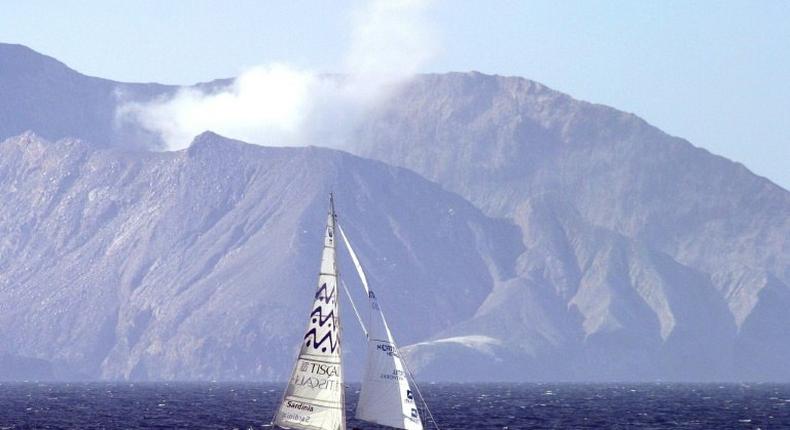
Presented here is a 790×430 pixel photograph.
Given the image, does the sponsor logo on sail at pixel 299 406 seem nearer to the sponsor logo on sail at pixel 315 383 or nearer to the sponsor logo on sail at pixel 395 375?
the sponsor logo on sail at pixel 315 383

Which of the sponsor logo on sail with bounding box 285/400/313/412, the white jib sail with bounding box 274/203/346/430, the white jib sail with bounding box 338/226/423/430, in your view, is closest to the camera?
the white jib sail with bounding box 274/203/346/430

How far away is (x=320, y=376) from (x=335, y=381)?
884 millimetres

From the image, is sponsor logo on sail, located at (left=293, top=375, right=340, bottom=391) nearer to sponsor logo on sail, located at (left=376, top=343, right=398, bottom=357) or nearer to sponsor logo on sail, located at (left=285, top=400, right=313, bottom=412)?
sponsor logo on sail, located at (left=285, top=400, right=313, bottom=412)

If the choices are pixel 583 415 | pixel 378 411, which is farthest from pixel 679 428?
pixel 378 411

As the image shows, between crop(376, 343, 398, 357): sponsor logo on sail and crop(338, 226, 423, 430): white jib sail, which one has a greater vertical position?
crop(376, 343, 398, 357): sponsor logo on sail

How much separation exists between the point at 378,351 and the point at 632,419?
88.9 metres

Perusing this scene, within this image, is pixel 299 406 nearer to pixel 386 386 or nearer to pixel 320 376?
pixel 320 376

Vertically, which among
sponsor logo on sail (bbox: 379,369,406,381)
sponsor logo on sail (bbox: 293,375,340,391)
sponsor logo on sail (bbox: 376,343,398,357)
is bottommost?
sponsor logo on sail (bbox: 293,375,340,391)

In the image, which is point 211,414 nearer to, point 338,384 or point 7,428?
point 7,428

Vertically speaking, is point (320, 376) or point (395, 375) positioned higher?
point (395, 375)

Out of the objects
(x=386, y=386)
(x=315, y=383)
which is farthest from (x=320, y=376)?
(x=386, y=386)

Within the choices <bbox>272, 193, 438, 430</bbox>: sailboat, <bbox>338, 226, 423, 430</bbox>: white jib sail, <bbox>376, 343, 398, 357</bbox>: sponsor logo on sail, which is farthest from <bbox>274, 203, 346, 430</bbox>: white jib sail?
Result: <bbox>376, 343, 398, 357</bbox>: sponsor logo on sail

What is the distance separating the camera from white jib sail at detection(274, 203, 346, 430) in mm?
71000

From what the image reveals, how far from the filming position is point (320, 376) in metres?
72.1
